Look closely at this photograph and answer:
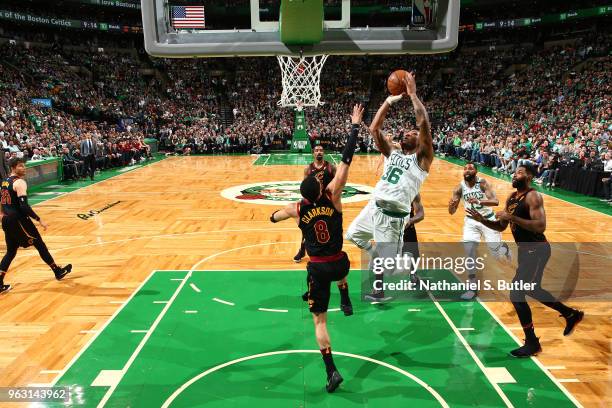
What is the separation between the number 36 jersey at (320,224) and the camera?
420cm

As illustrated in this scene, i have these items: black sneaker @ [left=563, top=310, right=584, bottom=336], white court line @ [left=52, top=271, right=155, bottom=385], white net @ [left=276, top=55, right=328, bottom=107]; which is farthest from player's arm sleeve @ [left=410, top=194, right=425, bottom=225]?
white net @ [left=276, top=55, right=328, bottom=107]

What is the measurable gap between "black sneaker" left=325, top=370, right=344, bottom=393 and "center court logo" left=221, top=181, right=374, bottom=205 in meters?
8.57

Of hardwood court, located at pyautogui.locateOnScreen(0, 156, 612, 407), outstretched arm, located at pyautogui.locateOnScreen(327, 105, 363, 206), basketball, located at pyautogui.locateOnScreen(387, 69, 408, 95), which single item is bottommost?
hardwood court, located at pyautogui.locateOnScreen(0, 156, 612, 407)

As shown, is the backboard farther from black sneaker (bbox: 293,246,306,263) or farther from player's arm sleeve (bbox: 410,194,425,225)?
black sneaker (bbox: 293,246,306,263)

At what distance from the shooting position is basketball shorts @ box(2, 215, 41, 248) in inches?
256

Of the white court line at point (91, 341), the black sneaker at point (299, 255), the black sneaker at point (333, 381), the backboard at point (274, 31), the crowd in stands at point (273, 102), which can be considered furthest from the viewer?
the crowd in stands at point (273, 102)

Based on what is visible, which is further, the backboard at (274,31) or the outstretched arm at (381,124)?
the backboard at (274,31)

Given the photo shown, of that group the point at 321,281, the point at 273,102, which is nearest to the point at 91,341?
the point at 321,281

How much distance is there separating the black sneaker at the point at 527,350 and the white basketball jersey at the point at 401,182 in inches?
72.7

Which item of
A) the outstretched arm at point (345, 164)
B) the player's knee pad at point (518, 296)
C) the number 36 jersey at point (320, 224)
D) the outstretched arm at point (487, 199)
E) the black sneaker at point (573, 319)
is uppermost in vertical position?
the outstretched arm at point (345, 164)

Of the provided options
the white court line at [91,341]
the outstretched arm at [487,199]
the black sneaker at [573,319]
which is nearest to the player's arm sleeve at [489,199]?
the outstretched arm at [487,199]

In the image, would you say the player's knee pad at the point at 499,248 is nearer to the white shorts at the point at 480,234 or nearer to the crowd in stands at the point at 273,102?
the white shorts at the point at 480,234

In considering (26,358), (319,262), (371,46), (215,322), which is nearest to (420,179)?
(371,46)

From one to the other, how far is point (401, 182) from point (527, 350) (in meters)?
2.14
